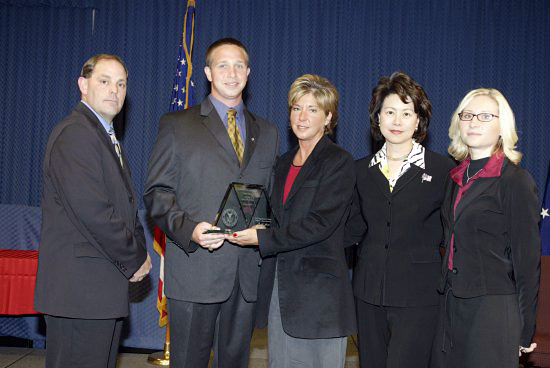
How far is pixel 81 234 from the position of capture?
266cm

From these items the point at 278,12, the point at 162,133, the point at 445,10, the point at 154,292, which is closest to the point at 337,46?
the point at 278,12

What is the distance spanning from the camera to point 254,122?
3.05 m

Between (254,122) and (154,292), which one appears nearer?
(254,122)

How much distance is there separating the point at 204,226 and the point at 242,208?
196mm

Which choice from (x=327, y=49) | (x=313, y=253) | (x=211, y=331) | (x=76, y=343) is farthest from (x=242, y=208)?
(x=327, y=49)

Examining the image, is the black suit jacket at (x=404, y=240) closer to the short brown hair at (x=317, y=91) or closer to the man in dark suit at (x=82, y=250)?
the short brown hair at (x=317, y=91)

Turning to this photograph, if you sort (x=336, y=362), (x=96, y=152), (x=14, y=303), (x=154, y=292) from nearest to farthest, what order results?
(x=96, y=152) < (x=336, y=362) < (x=14, y=303) < (x=154, y=292)

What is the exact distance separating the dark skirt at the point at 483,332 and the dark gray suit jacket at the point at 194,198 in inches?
38.0

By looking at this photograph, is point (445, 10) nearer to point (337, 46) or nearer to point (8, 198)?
point (337, 46)

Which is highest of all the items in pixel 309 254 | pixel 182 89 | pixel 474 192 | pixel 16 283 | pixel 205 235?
pixel 182 89

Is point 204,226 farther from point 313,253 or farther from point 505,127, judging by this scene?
point 505,127

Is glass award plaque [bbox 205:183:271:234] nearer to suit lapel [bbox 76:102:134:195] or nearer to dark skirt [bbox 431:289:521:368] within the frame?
suit lapel [bbox 76:102:134:195]

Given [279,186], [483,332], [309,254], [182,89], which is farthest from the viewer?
[182,89]

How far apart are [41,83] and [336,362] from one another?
4.98 meters
